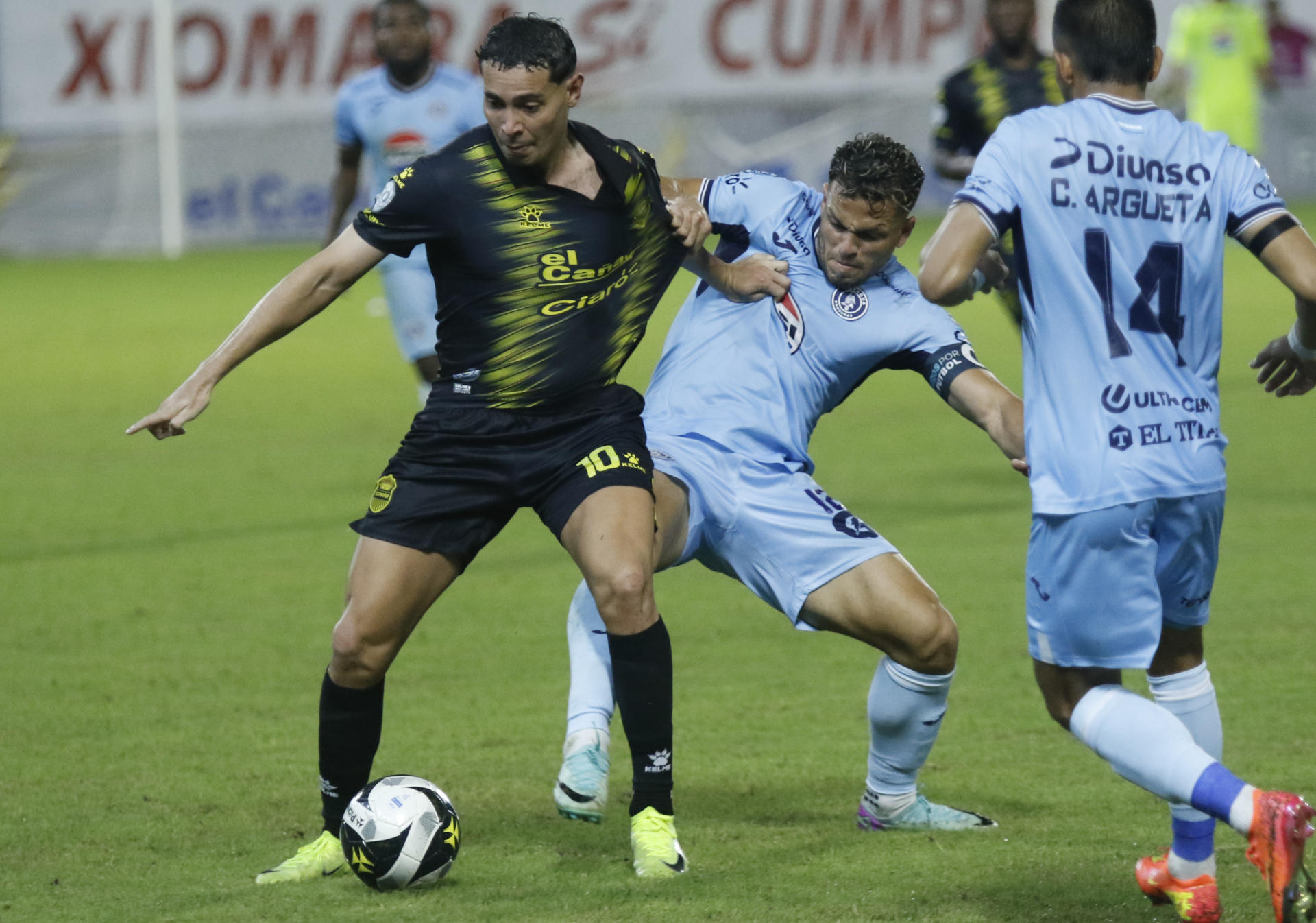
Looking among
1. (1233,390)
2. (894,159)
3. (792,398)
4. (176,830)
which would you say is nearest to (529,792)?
(176,830)

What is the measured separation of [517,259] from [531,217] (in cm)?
11

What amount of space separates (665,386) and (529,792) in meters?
1.21

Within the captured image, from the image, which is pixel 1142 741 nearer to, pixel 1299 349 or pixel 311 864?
pixel 1299 349

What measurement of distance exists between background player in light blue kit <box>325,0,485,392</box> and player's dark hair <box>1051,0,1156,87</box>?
591 centimetres

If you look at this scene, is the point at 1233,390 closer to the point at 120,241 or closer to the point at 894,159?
the point at 894,159

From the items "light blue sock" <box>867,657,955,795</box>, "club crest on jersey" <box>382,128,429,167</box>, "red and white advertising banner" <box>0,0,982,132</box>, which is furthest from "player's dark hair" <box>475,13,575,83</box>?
"red and white advertising banner" <box>0,0,982,132</box>

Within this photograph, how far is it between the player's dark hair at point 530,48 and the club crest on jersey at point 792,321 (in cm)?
104

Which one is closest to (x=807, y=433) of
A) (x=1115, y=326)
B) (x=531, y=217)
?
(x=531, y=217)

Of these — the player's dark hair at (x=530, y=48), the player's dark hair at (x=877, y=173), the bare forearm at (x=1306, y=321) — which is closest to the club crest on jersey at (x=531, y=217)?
the player's dark hair at (x=530, y=48)

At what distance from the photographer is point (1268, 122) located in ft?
85.1

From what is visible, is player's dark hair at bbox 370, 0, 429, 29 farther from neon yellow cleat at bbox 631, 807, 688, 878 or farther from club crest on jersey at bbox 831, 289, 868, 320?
neon yellow cleat at bbox 631, 807, 688, 878

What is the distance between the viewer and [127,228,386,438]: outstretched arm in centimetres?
428

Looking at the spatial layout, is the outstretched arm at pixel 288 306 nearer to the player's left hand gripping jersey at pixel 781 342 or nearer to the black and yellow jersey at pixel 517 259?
the black and yellow jersey at pixel 517 259

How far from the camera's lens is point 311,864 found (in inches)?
176
